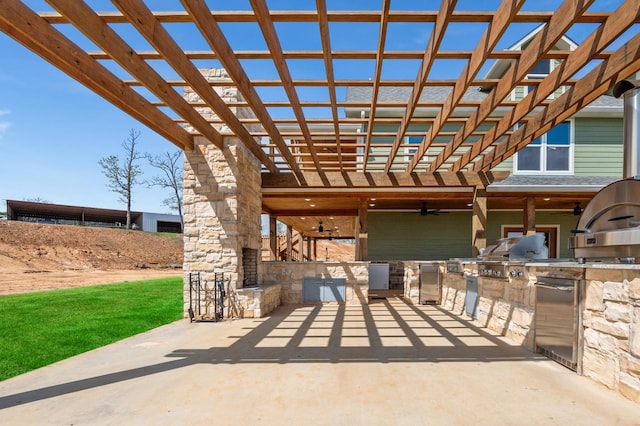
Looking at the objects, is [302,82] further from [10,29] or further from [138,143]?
[138,143]

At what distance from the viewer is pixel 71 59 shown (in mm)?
3475

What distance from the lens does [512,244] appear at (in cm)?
614

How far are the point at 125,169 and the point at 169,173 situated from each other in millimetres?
3402

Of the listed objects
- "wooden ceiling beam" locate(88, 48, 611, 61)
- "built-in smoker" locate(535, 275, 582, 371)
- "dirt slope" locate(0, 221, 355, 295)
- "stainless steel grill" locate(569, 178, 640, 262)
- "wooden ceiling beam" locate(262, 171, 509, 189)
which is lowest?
"dirt slope" locate(0, 221, 355, 295)

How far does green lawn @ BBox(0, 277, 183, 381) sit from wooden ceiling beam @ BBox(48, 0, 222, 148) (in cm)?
348

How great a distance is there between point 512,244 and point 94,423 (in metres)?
6.32

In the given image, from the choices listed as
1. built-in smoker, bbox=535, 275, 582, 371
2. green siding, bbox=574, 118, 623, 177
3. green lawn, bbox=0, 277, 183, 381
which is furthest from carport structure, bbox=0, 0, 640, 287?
green siding, bbox=574, 118, 623, 177

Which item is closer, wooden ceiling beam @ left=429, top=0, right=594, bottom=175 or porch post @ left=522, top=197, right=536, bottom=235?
wooden ceiling beam @ left=429, top=0, right=594, bottom=175

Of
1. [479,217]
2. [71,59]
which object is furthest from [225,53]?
[479,217]

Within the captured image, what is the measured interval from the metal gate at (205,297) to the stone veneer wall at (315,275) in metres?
2.17

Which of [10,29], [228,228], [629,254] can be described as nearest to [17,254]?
[228,228]

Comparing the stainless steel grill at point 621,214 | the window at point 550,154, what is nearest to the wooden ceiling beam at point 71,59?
the stainless steel grill at point 621,214

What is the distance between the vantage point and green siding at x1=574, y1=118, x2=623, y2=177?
10305mm

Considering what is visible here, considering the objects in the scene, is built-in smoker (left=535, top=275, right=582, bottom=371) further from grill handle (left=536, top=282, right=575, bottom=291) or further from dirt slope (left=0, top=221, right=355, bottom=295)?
dirt slope (left=0, top=221, right=355, bottom=295)
